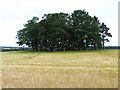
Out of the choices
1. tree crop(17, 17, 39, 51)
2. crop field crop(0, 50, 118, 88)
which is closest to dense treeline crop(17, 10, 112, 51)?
tree crop(17, 17, 39, 51)

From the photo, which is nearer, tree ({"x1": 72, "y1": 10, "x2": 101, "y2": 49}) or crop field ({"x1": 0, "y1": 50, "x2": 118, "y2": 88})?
crop field ({"x1": 0, "y1": 50, "x2": 118, "y2": 88})

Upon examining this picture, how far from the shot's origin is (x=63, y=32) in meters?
59.7

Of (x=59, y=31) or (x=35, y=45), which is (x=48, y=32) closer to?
(x=59, y=31)

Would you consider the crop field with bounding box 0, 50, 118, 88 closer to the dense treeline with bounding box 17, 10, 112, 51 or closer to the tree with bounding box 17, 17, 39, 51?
the dense treeline with bounding box 17, 10, 112, 51

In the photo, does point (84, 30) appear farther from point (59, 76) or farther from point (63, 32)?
point (59, 76)

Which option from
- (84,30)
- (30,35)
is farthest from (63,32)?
(30,35)

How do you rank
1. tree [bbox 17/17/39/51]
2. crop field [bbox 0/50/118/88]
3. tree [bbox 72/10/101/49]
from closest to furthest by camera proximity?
crop field [bbox 0/50/118/88]
tree [bbox 72/10/101/49]
tree [bbox 17/17/39/51]

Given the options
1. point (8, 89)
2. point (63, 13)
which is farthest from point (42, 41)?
point (8, 89)

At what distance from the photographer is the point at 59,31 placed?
197ft

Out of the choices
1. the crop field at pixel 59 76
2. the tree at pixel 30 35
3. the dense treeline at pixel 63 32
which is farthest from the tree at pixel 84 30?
the crop field at pixel 59 76

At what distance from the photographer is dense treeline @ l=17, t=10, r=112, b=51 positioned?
2409 inches

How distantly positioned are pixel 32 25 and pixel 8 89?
59788mm

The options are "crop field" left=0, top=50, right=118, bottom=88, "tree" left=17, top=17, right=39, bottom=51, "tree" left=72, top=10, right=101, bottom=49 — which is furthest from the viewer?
"tree" left=17, top=17, right=39, bottom=51

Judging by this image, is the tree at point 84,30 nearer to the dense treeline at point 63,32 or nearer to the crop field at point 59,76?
the dense treeline at point 63,32
